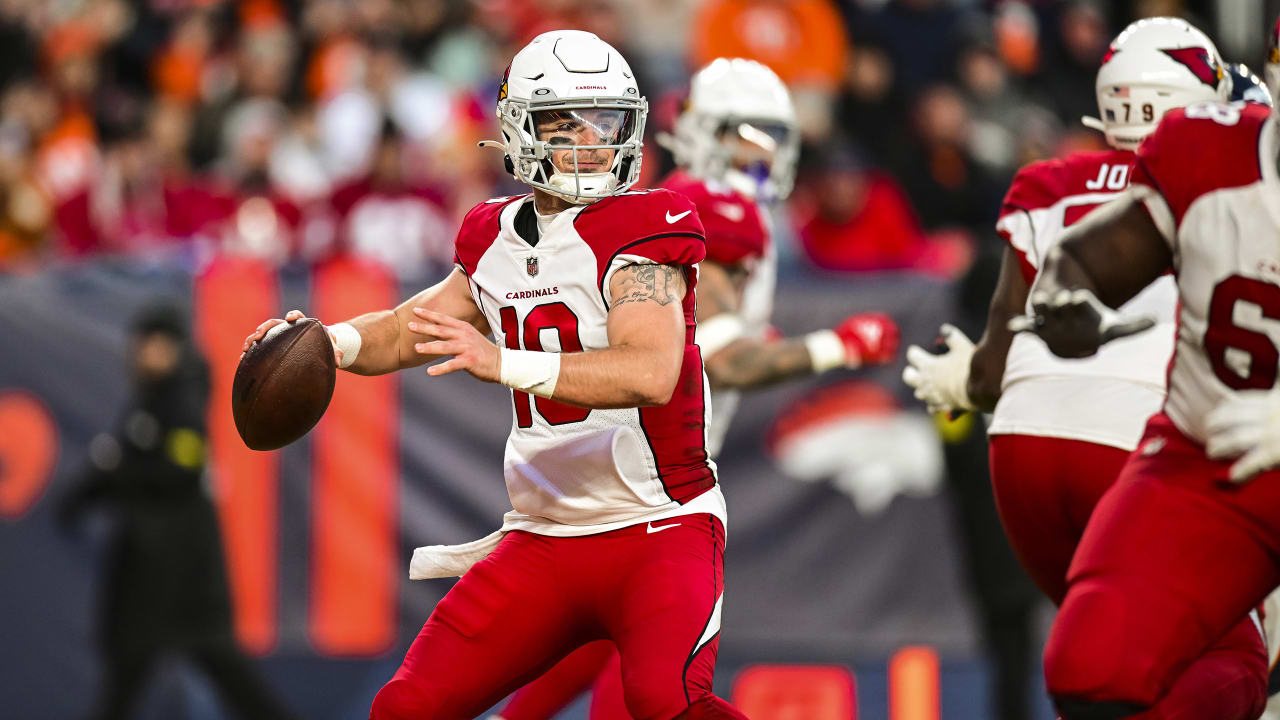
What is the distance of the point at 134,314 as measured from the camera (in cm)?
701

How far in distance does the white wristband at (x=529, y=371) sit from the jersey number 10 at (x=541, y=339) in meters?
0.21

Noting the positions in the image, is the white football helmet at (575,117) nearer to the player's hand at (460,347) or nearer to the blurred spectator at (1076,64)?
the player's hand at (460,347)

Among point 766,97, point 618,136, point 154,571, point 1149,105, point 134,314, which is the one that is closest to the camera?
point 618,136

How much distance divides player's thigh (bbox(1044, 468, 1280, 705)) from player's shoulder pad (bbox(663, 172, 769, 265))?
1763 mm

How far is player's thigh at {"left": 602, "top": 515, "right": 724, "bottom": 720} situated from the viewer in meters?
3.30

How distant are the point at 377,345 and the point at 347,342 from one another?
80 mm

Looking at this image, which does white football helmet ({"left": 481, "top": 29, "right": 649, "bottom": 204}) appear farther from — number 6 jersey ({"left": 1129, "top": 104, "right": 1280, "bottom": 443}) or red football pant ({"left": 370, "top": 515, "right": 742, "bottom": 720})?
number 6 jersey ({"left": 1129, "top": 104, "right": 1280, "bottom": 443})

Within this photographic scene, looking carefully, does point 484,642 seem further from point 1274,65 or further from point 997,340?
point 1274,65

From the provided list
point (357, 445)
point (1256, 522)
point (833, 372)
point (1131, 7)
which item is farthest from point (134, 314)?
point (1131, 7)

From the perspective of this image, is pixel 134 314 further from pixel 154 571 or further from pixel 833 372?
pixel 833 372

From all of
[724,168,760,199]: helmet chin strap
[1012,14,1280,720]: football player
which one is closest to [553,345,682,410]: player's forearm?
[1012,14,1280,720]: football player

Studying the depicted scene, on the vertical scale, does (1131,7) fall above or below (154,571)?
above

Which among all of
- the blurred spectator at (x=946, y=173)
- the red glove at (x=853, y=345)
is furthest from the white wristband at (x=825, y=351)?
the blurred spectator at (x=946, y=173)

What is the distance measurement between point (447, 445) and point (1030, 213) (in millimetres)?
3519
